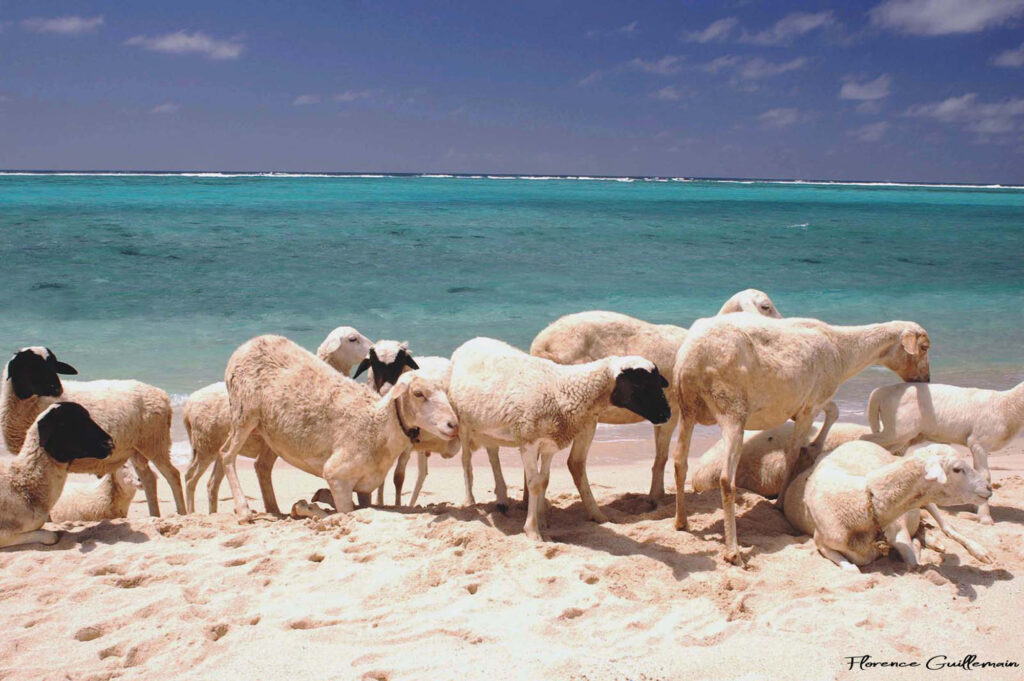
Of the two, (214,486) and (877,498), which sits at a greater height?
(877,498)

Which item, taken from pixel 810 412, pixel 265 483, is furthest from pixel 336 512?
pixel 810 412

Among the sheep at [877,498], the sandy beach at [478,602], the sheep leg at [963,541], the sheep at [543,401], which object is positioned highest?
the sheep at [543,401]

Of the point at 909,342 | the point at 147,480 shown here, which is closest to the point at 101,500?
the point at 147,480

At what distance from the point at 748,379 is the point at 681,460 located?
88 centimetres

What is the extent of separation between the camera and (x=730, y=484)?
21.2 feet

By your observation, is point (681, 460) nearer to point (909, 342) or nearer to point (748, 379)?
point (748, 379)

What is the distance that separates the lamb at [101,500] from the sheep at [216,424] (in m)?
0.80

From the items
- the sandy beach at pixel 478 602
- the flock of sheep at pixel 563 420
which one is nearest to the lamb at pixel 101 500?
the flock of sheep at pixel 563 420

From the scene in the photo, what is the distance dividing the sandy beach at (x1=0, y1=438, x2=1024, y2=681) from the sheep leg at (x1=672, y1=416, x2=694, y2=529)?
A: 14 centimetres

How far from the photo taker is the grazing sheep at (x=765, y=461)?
7.60 metres

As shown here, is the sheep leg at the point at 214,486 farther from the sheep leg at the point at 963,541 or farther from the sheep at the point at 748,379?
the sheep leg at the point at 963,541

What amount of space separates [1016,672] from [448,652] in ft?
10.8

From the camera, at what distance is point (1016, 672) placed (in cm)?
487

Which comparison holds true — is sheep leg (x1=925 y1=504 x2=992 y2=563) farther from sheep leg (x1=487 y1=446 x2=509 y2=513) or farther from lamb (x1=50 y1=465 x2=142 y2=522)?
lamb (x1=50 y1=465 x2=142 y2=522)
